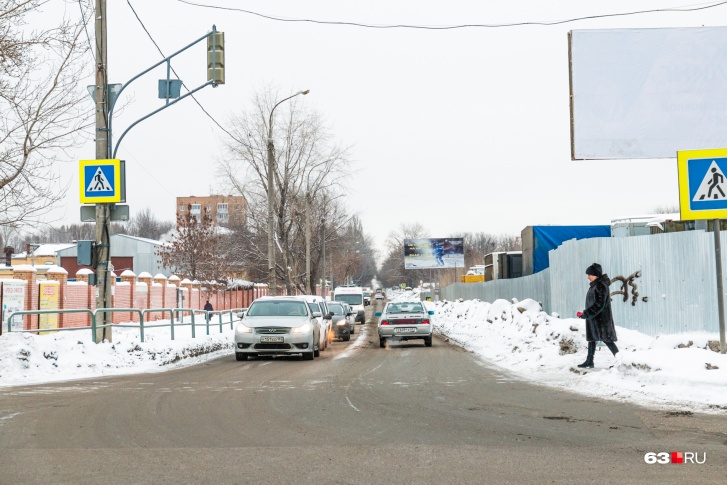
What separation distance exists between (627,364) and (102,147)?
39.0ft

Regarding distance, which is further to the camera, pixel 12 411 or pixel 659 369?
pixel 659 369

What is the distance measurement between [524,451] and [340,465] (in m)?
1.66

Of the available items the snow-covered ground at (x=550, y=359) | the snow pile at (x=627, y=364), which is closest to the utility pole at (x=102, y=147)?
the snow-covered ground at (x=550, y=359)

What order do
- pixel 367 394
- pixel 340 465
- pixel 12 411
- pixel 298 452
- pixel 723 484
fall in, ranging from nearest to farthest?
1. pixel 723 484
2. pixel 340 465
3. pixel 298 452
4. pixel 12 411
5. pixel 367 394

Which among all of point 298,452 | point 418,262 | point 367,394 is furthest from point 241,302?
point 298,452

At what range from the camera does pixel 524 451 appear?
693cm

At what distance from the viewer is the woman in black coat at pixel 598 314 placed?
44.5 ft

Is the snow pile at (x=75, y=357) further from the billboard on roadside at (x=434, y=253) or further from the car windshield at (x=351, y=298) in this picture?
the billboard on roadside at (x=434, y=253)

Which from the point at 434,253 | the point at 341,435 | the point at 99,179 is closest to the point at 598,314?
the point at 341,435

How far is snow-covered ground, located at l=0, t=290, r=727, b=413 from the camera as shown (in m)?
10.7

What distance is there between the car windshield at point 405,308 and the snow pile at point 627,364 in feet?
11.4

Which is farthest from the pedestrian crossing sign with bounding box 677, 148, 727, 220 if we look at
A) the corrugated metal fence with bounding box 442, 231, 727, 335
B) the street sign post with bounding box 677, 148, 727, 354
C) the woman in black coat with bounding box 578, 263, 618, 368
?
the corrugated metal fence with bounding box 442, 231, 727, 335

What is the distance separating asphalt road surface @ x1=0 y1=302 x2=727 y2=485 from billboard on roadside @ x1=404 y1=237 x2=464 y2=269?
231 ft

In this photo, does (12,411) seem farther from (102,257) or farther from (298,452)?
(102,257)
